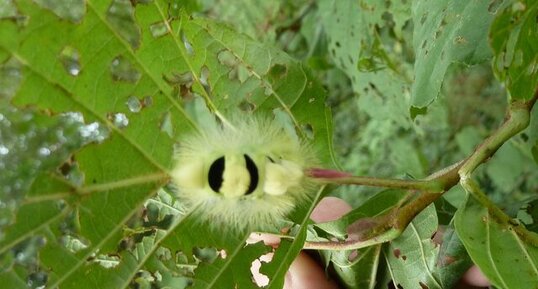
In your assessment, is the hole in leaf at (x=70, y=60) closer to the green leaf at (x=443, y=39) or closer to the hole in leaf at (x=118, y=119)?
the hole in leaf at (x=118, y=119)

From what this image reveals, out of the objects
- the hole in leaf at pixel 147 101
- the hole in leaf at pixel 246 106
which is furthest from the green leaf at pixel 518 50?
the hole in leaf at pixel 147 101

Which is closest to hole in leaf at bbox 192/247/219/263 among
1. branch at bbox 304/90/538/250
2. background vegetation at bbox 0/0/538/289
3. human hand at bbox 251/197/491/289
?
background vegetation at bbox 0/0/538/289

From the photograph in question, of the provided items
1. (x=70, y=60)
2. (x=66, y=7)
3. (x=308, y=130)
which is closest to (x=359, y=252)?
(x=308, y=130)

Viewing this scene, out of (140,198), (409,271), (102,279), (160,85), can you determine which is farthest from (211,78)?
(409,271)

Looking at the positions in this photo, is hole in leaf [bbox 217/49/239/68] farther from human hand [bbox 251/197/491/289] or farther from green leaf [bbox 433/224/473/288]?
green leaf [bbox 433/224/473/288]

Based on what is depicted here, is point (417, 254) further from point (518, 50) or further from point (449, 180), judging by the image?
point (518, 50)

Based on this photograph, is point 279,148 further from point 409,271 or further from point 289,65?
point 409,271
